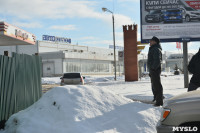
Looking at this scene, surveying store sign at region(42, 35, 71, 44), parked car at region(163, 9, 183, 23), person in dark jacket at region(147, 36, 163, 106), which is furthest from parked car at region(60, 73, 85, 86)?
store sign at region(42, 35, 71, 44)

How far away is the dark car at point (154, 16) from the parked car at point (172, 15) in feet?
1.04

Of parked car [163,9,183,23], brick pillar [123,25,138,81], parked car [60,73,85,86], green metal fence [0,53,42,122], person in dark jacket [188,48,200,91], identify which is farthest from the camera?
brick pillar [123,25,138,81]

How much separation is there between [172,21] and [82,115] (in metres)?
12.0

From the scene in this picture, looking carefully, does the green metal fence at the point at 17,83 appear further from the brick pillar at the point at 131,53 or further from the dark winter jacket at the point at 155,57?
the brick pillar at the point at 131,53

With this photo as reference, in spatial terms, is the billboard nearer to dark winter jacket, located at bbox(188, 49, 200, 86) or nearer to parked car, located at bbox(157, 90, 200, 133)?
dark winter jacket, located at bbox(188, 49, 200, 86)

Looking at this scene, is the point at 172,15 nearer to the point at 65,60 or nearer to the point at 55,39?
the point at 65,60

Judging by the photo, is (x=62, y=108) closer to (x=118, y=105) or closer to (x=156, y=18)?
(x=118, y=105)

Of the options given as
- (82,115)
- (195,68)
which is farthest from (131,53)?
(82,115)

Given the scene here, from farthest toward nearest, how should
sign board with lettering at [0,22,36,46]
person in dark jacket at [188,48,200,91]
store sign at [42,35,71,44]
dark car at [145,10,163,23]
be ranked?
store sign at [42,35,71,44] < sign board with lettering at [0,22,36,46] < dark car at [145,10,163,23] < person in dark jacket at [188,48,200,91]

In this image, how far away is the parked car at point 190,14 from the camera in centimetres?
1493

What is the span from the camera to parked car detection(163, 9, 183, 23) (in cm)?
1506

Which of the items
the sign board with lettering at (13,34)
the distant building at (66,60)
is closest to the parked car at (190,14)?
the sign board with lettering at (13,34)

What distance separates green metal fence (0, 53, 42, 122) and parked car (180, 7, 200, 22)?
10853 mm

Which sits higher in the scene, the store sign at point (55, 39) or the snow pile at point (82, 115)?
the store sign at point (55, 39)
